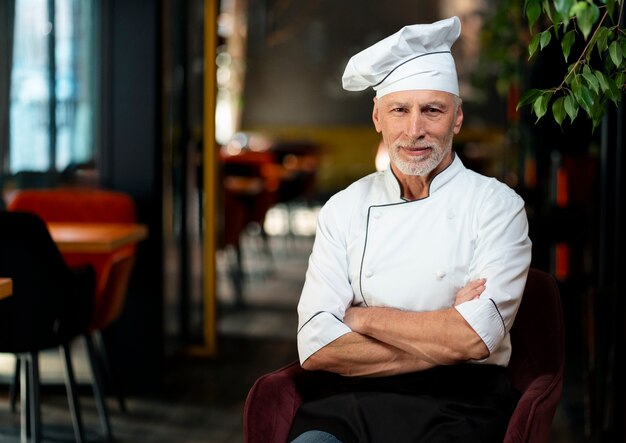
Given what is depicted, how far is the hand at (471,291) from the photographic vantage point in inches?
89.0

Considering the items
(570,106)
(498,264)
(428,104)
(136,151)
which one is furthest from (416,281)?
(136,151)

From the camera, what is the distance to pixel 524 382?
8.07 ft

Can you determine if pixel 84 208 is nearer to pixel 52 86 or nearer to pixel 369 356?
pixel 52 86

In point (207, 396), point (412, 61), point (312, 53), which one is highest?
point (312, 53)

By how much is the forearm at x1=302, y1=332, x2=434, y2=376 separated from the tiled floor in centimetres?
203

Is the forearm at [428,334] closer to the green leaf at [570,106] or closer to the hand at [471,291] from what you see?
the hand at [471,291]

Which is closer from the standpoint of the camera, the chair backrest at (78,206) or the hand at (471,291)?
the hand at (471,291)

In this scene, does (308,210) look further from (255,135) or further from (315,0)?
(315,0)

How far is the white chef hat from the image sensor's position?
2334 mm

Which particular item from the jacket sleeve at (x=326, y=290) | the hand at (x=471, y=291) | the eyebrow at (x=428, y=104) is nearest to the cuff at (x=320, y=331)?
the jacket sleeve at (x=326, y=290)

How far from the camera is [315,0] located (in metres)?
14.7

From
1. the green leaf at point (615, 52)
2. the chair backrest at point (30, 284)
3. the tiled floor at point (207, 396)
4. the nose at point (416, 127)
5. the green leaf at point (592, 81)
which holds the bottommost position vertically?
the tiled floor at point (207, 396)

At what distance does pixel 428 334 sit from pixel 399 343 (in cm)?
7

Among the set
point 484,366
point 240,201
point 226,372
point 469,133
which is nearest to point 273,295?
point 240,201
